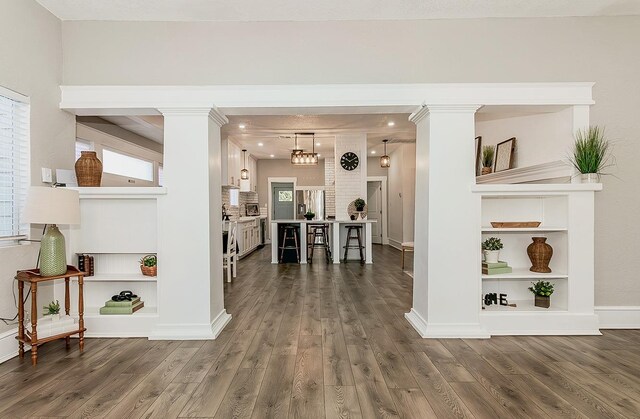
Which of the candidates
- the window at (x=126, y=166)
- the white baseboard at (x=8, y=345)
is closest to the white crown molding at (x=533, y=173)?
the white baseboard at (x=8, y=345)

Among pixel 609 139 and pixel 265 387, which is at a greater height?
pixel 609 139

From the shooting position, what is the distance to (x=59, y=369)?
2395 millimetres

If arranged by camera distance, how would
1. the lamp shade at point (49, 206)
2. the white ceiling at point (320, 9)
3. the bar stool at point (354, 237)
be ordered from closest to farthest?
the lamp shade at point (49, 206)
the white ceiling at point (320, 9)
the bar stool at point (354, 237)

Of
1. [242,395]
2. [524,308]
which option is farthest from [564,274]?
[242,395]

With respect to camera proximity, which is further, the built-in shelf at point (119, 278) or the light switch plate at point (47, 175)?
the built-in shelf at point (119, 278)

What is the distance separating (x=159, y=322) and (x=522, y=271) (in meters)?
3.52

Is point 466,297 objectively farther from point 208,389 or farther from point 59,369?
point 59,369

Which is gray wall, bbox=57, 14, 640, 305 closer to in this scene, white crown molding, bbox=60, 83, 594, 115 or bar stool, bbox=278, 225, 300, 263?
white crown molding, bbox=60, 83, 594, 115

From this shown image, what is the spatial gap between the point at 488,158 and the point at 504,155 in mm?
279

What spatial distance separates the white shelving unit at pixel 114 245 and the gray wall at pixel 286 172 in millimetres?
7875

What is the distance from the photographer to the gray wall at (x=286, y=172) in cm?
1109

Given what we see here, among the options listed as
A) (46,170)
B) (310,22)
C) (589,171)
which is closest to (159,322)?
(46,170)

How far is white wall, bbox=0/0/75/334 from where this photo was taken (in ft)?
8.37

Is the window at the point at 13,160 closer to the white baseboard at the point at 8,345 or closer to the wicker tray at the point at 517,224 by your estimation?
the white baseboard at the point at 8,345
